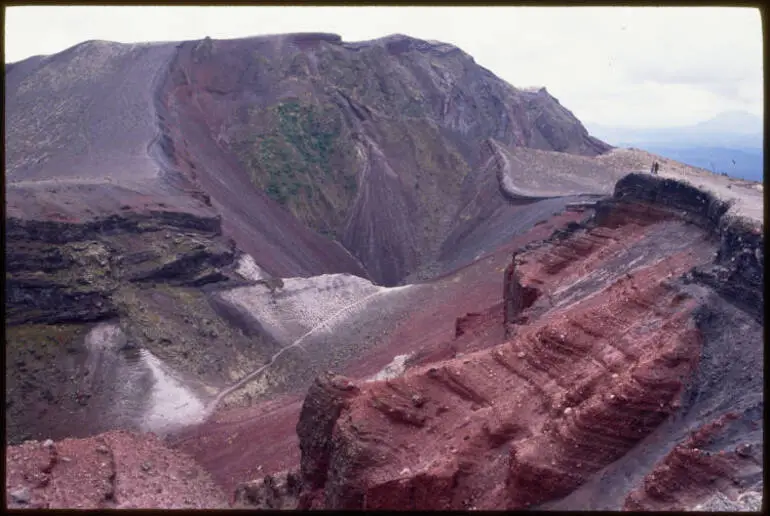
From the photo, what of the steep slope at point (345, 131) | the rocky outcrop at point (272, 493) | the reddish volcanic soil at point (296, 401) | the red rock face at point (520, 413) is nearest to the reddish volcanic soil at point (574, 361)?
the red rock face at point (520, 413)

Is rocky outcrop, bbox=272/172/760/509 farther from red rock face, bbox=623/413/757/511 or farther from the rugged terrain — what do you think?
red rock face, bbox=623/413/757/511

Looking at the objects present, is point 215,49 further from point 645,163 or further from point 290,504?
point 290,504

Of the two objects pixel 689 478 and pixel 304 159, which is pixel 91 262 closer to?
pixel 689 478

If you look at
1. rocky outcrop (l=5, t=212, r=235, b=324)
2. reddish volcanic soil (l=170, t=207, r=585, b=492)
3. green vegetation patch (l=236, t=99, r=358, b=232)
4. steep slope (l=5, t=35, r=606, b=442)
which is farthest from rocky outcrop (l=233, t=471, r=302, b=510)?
green vegetation patch (l=236, t=99, r=358, b=232)

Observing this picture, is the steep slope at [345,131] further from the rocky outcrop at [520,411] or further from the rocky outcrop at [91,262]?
the rocky outcrop at [520,411]

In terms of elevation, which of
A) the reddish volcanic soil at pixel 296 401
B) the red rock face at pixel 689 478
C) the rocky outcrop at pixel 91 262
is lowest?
the reddish volcanic soil at pixel 296 401

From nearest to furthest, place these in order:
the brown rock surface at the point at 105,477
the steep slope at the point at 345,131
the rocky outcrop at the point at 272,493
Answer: the rocky outcrop at the point at 272,493 → the brown rock surface at the point at 105,477 → the steep slope at the point at 345,131

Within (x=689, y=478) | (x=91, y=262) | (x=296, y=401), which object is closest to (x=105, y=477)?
(x=296, y=401)

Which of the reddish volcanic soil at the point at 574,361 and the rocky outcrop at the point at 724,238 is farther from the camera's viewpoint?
the rocky outcrop at the point at 724,238
